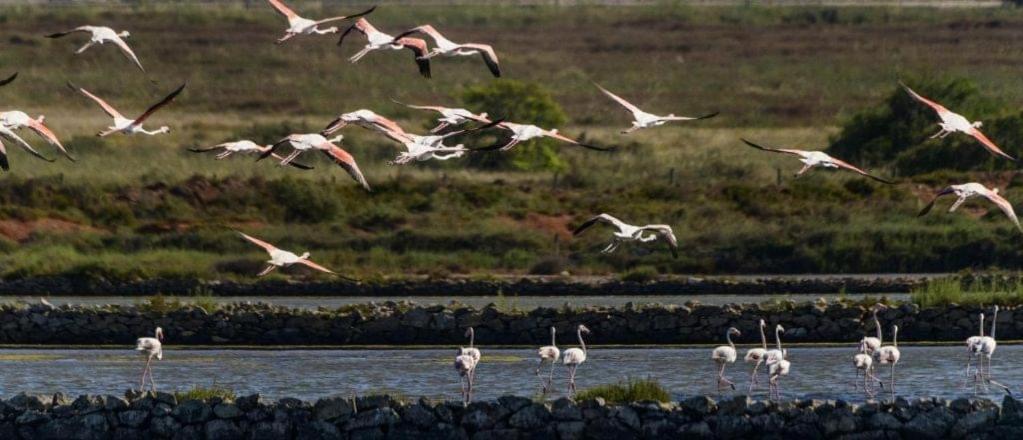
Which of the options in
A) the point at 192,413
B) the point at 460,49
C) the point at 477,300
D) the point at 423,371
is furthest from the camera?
the point at 477,300

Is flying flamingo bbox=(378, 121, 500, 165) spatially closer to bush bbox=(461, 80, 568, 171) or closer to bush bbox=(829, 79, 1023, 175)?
bush bbox=(829, 79, 1023, 175)

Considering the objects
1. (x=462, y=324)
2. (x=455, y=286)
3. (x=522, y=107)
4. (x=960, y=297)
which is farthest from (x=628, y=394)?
(x=522, y=107)

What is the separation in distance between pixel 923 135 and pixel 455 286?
2516 cm

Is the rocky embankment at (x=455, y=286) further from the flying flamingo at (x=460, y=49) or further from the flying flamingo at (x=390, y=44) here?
the flying flamingo at (x=460, y=49)

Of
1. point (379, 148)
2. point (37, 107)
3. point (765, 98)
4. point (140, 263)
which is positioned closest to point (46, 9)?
point (37, 107)

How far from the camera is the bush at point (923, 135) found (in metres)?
64.5

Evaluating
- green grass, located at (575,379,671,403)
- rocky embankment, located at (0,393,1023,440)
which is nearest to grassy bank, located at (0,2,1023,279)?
green grass, located at (575,379,671,403)

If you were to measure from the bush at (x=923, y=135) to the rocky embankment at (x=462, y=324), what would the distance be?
87.9 feet

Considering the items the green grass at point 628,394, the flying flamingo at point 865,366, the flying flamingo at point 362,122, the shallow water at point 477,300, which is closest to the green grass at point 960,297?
the shallow water at point 477,300

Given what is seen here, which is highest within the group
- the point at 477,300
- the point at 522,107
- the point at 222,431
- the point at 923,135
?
the point at 522,107

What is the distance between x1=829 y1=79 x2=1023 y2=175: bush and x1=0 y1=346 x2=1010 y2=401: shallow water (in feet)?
99.4

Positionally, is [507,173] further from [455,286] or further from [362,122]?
[362,122]

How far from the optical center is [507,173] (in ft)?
225

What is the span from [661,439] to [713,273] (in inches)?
1129
